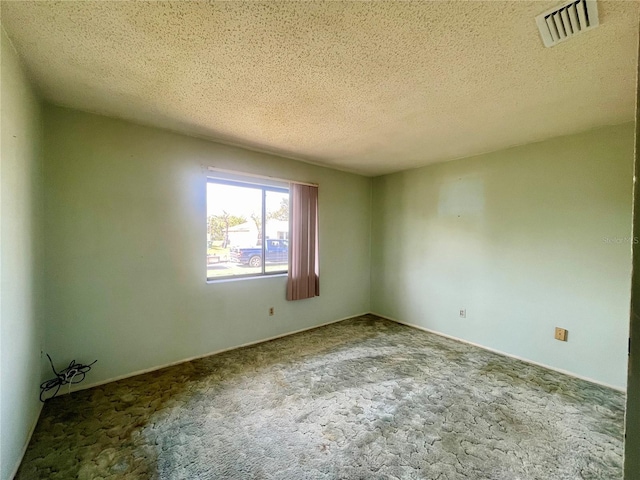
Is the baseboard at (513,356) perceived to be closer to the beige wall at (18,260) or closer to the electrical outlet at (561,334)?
the electrical outlet at (561,334)

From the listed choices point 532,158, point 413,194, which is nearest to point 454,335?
point 413,194

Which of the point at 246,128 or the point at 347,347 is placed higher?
the point at 246,128

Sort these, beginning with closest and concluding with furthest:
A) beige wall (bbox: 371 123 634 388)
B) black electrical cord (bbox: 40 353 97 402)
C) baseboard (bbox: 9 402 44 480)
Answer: baseboard (bbox: 9 402 44 480), black electrical cord (bbox: 40 353 97 402), beige wall (bbox: 371 123 634 388)

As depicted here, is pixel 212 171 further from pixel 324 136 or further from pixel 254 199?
pixel 324 136

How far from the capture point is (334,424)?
1.90 metres

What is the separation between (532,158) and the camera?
9.41 ft

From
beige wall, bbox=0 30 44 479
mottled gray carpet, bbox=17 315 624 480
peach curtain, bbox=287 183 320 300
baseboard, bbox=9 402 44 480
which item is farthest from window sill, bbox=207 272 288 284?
baseboard, bbox=9 402 44 480

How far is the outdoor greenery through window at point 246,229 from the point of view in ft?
9.95

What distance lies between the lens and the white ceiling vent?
1.16 m

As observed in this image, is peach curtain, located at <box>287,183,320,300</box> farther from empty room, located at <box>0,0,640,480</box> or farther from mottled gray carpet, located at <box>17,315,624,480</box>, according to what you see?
mottled gray carpet, located at <box>17,315,624,480</box>

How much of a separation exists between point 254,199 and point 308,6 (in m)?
2.37

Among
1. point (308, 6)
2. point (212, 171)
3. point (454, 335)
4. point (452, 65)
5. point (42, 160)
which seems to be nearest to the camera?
point (308, 6)

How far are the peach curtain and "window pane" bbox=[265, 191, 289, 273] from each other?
0.42ft

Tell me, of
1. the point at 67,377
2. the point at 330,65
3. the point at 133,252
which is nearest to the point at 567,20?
the point at 330,65
